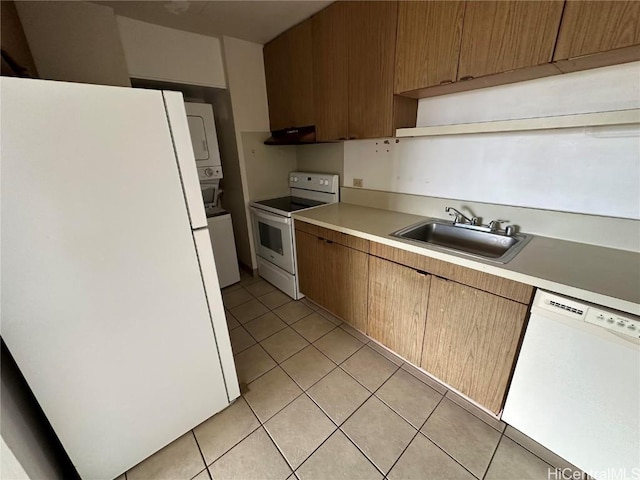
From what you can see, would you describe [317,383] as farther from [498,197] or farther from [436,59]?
[436,59]

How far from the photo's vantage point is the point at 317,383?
1.61 meters

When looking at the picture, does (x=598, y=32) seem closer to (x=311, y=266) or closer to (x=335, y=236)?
(x=335, y=236)

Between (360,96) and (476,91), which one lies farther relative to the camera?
(360,96)

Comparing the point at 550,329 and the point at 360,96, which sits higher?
the point at 360,96

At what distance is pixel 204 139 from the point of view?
7.93 feet

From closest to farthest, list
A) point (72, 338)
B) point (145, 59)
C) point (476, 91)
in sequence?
1. point (72, 338)
2. point (476, 91)
3. point (145, 59)

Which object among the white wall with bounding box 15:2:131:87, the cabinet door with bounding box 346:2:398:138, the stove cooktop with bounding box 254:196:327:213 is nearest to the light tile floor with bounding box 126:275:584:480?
the stove cooktop with bounding box 254:196:327:213

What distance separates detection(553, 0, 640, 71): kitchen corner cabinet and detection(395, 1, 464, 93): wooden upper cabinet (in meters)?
0.42

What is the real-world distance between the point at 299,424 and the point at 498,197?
A: 173 centimetres


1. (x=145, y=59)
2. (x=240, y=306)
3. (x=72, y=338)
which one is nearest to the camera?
(x=72, y=338)

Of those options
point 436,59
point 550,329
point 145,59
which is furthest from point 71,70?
point 550,329

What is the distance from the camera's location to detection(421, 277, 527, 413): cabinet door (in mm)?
1153

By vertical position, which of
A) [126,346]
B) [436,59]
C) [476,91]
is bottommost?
[126,346]

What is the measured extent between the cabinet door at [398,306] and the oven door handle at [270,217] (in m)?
0.91
